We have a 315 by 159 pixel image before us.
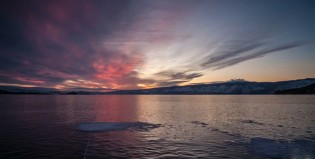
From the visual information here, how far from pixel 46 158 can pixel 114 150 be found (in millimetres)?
6466

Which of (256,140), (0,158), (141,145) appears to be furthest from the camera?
(256,140)

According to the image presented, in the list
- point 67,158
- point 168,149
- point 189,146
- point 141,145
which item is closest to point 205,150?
point 189,146

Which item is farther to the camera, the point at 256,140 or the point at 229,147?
the point at 256,140

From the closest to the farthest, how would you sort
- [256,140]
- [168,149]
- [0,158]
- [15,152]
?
[0,158], [15,152], [168,149], [256,140]

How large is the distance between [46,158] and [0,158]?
4040 millimetres

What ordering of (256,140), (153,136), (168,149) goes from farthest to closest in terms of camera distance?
(153,136), (256,140), (168,149)

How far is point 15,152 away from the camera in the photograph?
868 inches

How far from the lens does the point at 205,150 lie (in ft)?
76.8

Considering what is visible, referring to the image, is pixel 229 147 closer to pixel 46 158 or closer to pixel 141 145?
pixel 141 145

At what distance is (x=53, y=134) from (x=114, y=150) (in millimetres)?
13023

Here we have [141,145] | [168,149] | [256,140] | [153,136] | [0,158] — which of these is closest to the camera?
[0,158]

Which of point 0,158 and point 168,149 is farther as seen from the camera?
point 168,149

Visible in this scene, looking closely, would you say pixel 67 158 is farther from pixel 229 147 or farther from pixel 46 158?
pixel 229 147

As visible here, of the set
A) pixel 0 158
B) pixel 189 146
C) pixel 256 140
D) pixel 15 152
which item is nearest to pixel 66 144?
pixel 15 152
